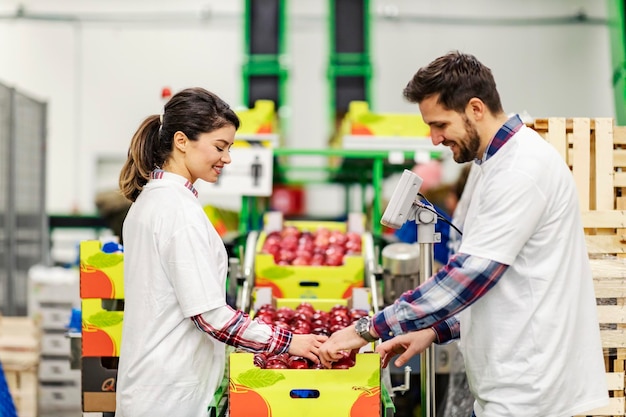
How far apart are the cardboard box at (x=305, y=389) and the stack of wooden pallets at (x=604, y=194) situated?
39.7 inches

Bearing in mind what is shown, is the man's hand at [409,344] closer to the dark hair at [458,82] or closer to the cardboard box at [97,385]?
the dark hair at [458,82]

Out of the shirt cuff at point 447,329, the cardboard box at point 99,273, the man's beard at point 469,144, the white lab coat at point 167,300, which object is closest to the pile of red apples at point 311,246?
the cardboard box at point 99,273

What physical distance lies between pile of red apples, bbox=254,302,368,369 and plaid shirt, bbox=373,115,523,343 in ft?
1.23

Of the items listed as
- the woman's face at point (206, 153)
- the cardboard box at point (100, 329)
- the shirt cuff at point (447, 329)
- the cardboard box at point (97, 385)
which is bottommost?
the cardboard box at point (97, 385)

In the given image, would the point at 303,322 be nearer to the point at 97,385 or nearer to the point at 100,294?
the point at 100,294

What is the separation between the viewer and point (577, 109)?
1241 centimetres

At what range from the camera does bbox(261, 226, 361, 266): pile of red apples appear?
406 cm

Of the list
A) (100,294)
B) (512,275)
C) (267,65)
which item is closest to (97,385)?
(100,294)

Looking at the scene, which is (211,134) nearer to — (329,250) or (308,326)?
(308,326)

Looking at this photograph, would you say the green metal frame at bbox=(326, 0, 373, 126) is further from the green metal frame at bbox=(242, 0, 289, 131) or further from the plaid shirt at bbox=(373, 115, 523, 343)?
the plaid shirt at bbox=(373, 115, 523, 343)

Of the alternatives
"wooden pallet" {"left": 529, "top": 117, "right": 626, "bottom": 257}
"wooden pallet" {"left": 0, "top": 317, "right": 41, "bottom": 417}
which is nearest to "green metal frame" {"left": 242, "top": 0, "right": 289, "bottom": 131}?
"wooden pallet" {"left": 0, "top": 317, "right": 41, "bottom": 417}

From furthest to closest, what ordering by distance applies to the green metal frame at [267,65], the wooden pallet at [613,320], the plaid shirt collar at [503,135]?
the green metal frame at [267,65] < the wooden pallet at [613,320] < the plaid shirt collar at [503,135]

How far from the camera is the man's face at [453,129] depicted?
7.55 ft

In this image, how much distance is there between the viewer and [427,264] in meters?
2.71
